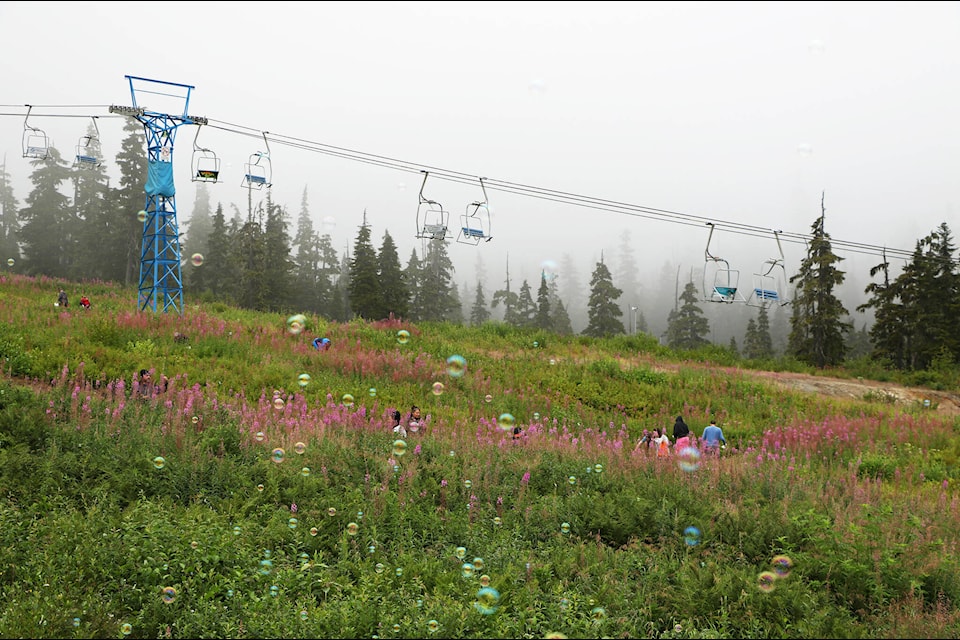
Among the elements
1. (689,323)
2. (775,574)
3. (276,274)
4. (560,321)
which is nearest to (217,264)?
(276,274)

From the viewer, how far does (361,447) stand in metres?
8.83

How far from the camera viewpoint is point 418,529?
6570 mm

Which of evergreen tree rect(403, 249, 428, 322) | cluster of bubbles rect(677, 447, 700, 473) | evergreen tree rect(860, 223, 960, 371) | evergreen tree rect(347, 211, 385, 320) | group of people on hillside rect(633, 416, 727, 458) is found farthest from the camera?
evergreen tree rect(403, 249, 428, 322)

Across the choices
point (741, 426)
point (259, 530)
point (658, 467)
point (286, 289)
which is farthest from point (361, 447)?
point (286, 289)

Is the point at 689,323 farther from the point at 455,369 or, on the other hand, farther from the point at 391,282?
the point at 455,369

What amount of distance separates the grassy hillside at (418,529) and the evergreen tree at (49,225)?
61038 millimetres

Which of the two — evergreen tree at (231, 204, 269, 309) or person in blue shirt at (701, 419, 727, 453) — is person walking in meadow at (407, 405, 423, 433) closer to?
person in blue shirt at (701, 419, 727, 453)

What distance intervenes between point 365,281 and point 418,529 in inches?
1697

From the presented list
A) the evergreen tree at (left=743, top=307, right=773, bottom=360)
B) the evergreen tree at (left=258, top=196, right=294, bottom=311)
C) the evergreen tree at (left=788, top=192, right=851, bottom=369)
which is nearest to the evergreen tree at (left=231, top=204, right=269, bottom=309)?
the evergreen tree at (left=258, top=196, right=294, bottom=311)

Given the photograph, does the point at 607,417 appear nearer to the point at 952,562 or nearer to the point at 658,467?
the point at 658,467

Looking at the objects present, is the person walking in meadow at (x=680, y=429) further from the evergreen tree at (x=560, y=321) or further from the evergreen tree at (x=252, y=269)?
the evergreen tree at (x=560, y=321)

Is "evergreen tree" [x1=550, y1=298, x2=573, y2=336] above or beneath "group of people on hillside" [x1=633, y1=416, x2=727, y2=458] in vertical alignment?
above

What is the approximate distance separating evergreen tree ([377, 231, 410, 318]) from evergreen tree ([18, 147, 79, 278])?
34.2 m

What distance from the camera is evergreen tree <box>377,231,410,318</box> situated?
50312mm
